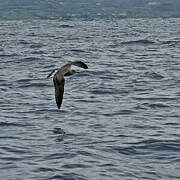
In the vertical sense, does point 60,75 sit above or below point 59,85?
above

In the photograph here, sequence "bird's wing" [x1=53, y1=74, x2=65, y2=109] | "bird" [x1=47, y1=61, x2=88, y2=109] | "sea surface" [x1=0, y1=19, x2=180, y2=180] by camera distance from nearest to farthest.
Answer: "sea surface" [x1=0, y1=19, x2=180, y2=180] < "bird" [x1=47, y1=61, x2=88, y2=109] < "bird's wing" [x1=53, y1=74, x2=65, y2=109]

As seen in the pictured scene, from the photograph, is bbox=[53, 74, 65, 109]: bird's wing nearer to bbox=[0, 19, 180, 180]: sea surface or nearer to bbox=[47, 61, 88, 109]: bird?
bbox=[47, 61, 88, 109]: bird

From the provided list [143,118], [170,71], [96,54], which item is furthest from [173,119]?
[96,54]

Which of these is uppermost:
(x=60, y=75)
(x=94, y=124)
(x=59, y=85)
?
(x=60, y=75)

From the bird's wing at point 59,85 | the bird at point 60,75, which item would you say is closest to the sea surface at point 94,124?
the bird's wing at point 59,85

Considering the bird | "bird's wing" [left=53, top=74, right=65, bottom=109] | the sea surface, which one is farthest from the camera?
"bird's wing" [left=53, top=74, right=65, bottom=109]

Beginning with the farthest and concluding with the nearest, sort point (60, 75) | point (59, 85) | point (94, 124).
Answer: point (94, 124), point (59, 85), point (60, 75)

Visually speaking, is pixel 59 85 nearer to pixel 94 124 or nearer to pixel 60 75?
pixel 60 75

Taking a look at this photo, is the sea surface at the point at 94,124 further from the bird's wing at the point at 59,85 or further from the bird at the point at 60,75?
the bird at the point at 60,75

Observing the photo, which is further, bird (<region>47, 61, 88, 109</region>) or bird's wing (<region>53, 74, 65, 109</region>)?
bird's wing (<region>53, 74, 65, 109</region>)

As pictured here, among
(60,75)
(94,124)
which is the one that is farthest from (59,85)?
(94,124)

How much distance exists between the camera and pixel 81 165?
13.9 metres

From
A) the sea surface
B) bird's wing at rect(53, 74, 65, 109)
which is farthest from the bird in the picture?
the sea surface

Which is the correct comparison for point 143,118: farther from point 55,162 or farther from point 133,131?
point 55,162
